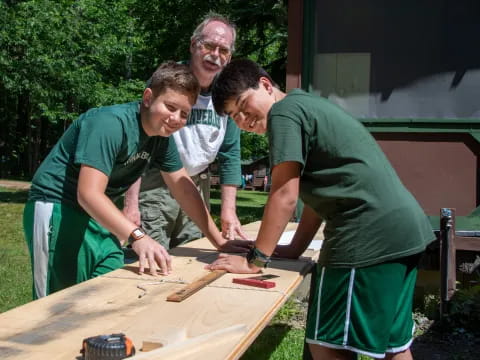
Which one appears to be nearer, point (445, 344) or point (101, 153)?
point (101, 153)

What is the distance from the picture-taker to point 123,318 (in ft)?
6.67

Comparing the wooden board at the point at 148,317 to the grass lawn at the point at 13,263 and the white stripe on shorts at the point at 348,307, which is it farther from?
the grass lawn at the point at 13,263

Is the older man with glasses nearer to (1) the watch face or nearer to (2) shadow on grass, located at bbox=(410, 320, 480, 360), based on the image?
(1) the watch face

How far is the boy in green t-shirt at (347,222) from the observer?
2.40 m

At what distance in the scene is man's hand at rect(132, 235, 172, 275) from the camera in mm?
2674

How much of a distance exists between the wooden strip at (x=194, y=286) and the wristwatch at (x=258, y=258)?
0.56 feet

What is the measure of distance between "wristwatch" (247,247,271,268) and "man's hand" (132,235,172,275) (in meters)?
0.37

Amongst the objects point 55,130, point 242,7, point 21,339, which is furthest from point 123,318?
point 55,130

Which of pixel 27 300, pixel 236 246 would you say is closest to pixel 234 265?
pixel 236 246

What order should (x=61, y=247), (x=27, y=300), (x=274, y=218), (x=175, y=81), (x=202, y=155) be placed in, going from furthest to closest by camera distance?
1. (x=27, y=300)
2. (x=202, y=155)
3. (x=61, y=247)
4. (x=175, y=81)
5. (x=274, y=218)

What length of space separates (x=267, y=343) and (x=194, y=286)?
2333 mm

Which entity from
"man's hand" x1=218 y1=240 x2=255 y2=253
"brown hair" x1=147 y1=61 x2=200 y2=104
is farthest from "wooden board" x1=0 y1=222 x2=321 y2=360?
"brown hair" x1=147 y1=61 x2=200 y2=104

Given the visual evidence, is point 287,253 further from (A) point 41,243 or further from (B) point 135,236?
(A) point 41,243

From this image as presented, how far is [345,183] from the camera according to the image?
2438mm
